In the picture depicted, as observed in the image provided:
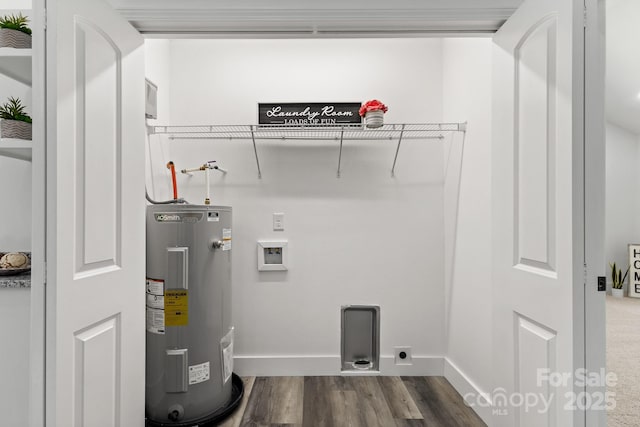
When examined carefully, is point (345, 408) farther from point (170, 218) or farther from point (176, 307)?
point (170, 218)

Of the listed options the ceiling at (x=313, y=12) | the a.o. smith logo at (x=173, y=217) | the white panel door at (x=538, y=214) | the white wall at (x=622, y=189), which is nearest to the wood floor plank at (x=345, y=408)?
the white panel door at (x=538, y=214)

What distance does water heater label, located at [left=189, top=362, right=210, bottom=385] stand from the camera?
1.73 metres

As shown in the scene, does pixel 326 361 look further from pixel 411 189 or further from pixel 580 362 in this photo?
pixel 580 362

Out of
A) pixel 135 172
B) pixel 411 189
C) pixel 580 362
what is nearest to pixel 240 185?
pixel 135 172

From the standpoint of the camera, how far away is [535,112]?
1.08 m

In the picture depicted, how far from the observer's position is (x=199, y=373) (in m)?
1.75

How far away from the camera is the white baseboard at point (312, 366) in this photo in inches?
91.5

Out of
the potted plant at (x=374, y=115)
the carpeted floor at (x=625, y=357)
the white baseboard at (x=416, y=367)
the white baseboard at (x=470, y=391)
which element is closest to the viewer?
the carpeted floor at (x=625, y=357)

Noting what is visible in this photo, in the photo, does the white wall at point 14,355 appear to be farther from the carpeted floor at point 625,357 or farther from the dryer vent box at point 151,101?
the carpeted floor at point 625,357

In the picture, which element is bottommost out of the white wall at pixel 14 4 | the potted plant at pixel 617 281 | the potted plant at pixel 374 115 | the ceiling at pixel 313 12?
the potted plant at pixel 617 281

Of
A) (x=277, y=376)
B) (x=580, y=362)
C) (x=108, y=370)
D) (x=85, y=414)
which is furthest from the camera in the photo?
(x=277, y=376)

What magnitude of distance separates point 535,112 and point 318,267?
5.52 ft

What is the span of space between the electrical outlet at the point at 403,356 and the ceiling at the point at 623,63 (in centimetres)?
279

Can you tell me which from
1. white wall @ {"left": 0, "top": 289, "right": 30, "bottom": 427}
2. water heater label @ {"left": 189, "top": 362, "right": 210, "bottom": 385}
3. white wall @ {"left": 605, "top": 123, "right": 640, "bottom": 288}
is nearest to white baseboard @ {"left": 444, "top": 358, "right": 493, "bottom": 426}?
water heater label @ {"left": 189, "top": 362, "right": 210, "bottom": 385}
